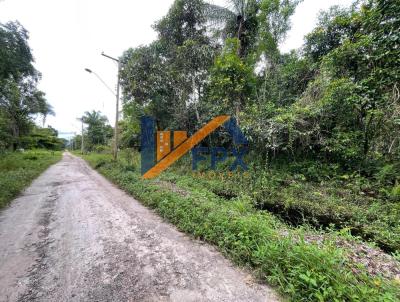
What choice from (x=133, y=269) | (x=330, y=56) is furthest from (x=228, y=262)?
(x=330, y=56)

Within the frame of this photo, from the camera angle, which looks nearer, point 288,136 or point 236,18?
point 288,136

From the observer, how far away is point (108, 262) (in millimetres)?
2316

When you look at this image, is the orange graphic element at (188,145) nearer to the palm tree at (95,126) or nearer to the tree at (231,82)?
the tree at (231,82)

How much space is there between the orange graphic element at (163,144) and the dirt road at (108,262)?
5.28 m

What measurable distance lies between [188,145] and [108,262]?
23.6ft

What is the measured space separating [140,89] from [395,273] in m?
10.8

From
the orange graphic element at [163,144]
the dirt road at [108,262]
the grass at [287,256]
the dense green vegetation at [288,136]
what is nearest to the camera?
the grass at [287,256]

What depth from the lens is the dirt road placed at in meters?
1.85

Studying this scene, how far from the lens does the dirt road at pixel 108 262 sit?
185 cm

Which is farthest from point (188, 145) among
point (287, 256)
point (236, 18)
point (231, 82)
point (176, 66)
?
point (287, 256)

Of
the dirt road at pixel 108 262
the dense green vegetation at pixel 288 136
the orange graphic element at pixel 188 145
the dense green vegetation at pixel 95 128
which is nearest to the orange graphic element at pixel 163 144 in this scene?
the orange graphic element at pixel 188 145

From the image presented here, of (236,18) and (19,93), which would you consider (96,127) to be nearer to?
(19,93)

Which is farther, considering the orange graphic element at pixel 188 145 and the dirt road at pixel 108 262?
the orange graphic element at pixel 188 145

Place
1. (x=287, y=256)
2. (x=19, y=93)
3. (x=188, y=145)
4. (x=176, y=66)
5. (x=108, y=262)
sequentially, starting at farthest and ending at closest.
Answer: (x=19, y=93)
(x=188, y=145)
(x=176, y=66)
(x=108, y=262)
(x=287, y=256)
